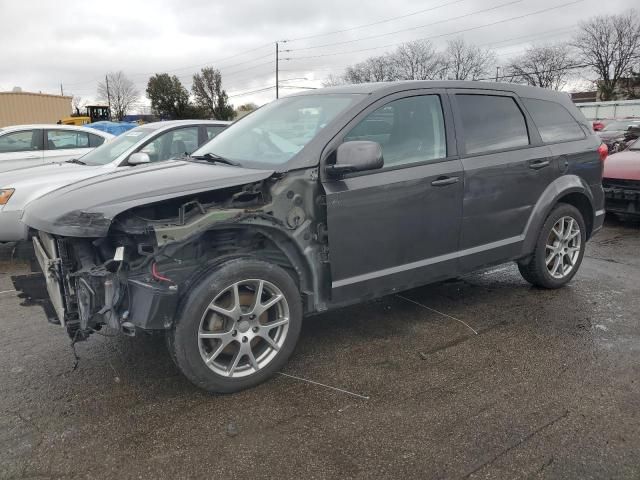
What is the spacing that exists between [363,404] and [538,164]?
267cm

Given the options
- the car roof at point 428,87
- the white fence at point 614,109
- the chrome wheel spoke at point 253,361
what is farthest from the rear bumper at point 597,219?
the white fence at point 614,109

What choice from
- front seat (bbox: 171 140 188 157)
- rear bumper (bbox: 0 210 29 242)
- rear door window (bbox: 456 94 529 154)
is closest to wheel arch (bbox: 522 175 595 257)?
rear door window (bbox: 456 94 529 154)

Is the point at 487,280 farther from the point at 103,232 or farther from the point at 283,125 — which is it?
the point at 103,232

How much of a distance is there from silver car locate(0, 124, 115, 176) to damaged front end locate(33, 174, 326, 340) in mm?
6200

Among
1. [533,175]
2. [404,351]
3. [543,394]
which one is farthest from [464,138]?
[543,394]

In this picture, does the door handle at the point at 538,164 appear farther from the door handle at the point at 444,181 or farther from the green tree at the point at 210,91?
the green tree at the point at 210,91

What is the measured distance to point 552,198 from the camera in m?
4.58

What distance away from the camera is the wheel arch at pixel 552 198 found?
453 cm

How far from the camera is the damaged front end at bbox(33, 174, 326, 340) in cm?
290

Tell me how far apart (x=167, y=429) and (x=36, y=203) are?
1604 mm

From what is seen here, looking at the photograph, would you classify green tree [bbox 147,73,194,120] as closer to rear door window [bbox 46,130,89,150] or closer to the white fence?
the white fence

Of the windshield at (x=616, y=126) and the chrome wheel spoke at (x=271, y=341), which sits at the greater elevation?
the windshield at (x=616, y=126)

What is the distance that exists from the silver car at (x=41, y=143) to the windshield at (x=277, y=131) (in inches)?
228

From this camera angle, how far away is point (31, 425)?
9.36ft
